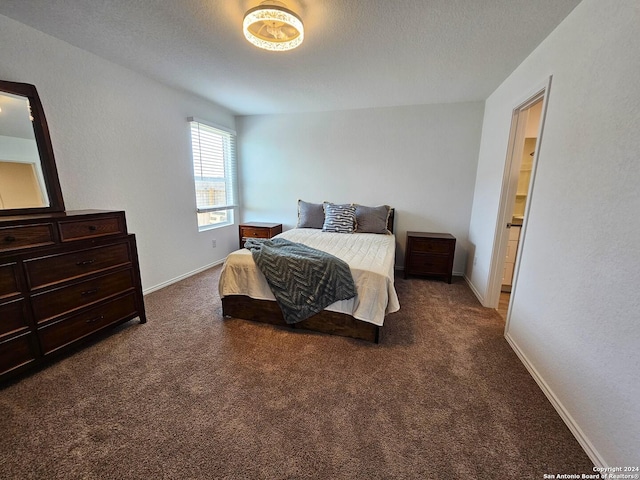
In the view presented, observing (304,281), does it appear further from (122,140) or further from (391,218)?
(122,140)

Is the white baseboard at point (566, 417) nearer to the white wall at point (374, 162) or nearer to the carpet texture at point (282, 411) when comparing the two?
the carpet texture at point (282, 411)

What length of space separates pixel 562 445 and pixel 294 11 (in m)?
2.92

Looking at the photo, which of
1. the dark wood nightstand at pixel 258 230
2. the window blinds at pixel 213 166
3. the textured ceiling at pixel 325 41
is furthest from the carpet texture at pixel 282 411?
the textured ceiling at pixel 325 41

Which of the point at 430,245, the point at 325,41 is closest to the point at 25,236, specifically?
the point at 325,41

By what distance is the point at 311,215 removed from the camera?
391cm

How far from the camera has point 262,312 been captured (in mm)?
2369

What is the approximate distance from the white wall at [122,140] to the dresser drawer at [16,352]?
1182 mm

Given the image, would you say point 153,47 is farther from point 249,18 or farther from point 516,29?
point 516,29

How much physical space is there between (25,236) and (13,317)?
0.50 meters

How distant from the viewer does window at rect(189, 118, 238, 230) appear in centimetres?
364

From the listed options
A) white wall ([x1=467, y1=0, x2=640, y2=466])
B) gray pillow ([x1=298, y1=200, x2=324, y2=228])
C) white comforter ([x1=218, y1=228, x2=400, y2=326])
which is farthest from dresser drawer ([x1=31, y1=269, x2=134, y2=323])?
white wall ([x1=467, y1=0, x2=640, y2=466])

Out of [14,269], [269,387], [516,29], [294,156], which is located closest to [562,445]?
[269,387]

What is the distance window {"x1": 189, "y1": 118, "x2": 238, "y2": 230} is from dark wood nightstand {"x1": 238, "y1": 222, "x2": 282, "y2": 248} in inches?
17.1

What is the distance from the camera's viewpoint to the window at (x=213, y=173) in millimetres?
3637
